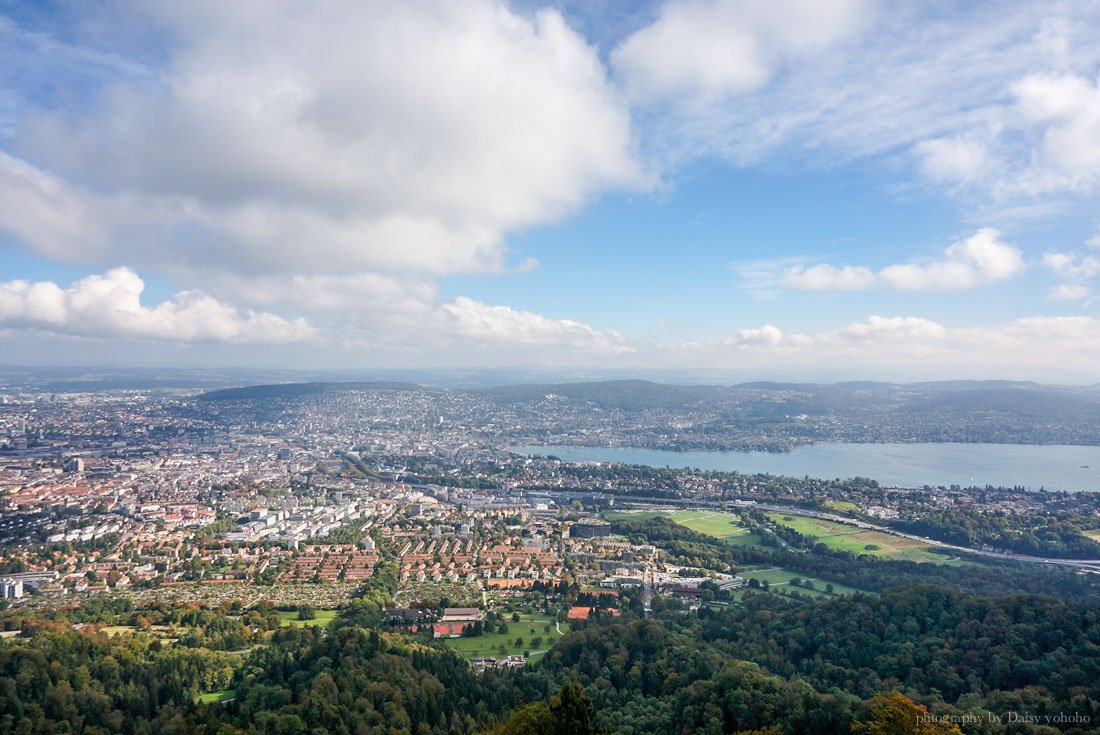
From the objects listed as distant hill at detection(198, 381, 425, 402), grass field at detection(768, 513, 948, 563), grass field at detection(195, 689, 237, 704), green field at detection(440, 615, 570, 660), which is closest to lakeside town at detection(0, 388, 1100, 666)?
grass field at detection(768, 513, 948, 563)

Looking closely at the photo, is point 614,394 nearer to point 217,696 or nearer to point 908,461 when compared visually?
point 908,461

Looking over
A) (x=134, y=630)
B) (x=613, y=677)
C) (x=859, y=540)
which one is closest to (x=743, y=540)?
(x=859, y=540)

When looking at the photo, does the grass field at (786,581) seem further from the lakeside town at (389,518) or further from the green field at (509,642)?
the green field at (509,642)

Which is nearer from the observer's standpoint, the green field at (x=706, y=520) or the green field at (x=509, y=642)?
the green field at (x=509, y=642)

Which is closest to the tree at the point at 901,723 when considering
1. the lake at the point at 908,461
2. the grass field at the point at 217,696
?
the grass field at the point at 217,696

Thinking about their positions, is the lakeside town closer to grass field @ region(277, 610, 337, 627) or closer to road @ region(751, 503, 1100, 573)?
road @ region(751, 503, 1100, 573)

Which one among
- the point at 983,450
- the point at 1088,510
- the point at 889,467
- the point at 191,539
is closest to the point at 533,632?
the point at 191,539
